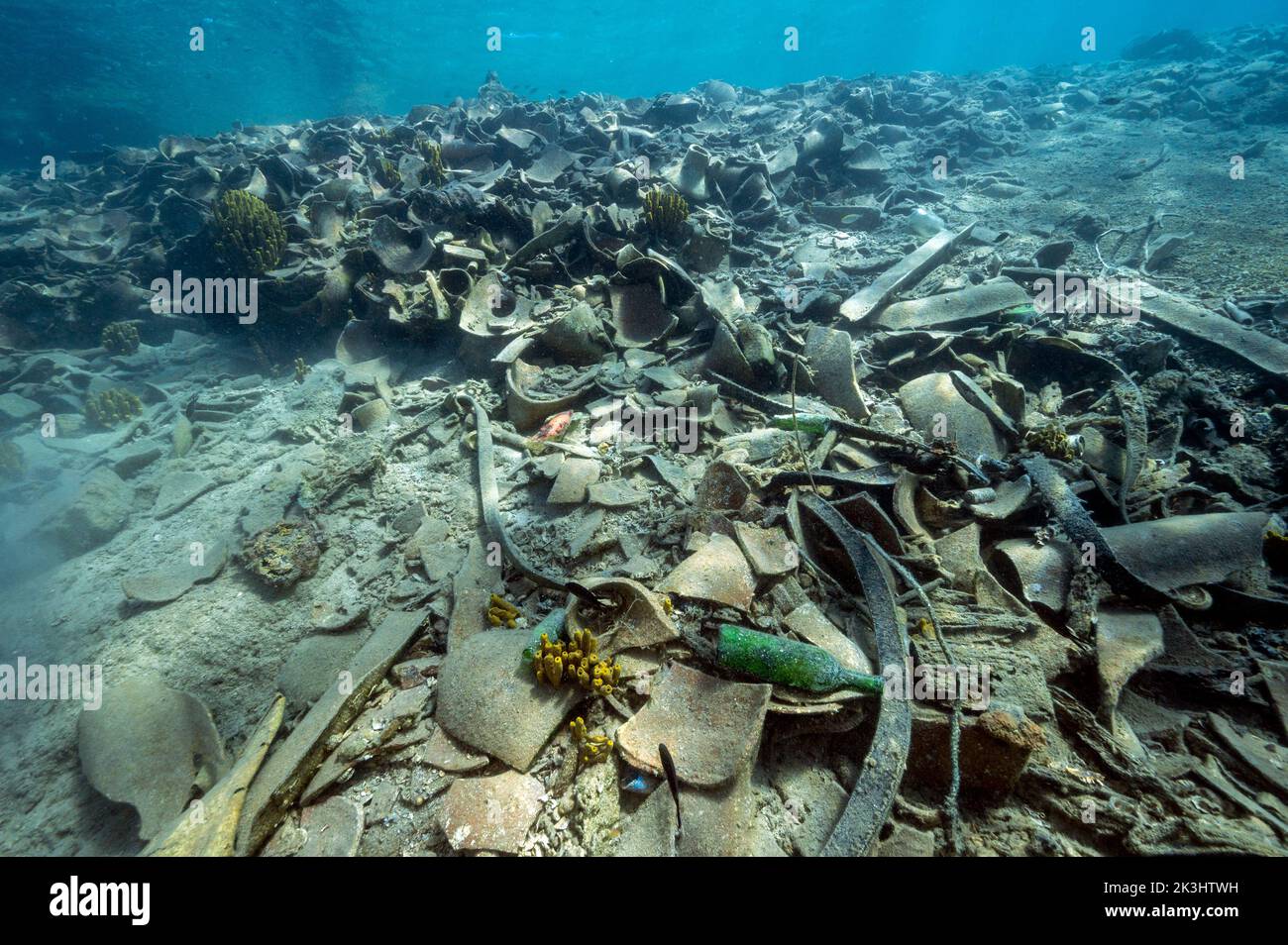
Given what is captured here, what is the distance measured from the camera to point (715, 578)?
2.45m

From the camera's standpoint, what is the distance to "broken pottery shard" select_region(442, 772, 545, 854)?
5.87 feet

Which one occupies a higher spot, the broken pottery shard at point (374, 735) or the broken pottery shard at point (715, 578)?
the broken pottery shard at point (715, 578)

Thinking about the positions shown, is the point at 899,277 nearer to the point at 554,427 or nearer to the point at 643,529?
the point at 554,427

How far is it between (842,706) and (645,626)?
94 centimetres

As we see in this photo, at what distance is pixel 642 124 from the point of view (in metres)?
12.2

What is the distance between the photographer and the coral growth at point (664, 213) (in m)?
6.40

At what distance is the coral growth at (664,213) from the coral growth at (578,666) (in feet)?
19.5

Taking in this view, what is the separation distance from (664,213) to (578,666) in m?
6.20

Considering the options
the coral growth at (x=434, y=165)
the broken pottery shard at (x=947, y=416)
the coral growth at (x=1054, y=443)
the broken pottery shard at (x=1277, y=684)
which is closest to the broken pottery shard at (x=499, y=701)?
the broken pottery shard at (x=1277, y=684)

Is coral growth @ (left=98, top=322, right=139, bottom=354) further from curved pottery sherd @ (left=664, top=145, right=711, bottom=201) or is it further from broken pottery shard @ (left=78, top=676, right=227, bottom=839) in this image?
curved pottery sherd @ (left=664, top=145, right=711, bottom=201)

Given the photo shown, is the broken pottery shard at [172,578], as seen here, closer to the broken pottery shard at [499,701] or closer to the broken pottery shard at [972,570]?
the broken pottery shard at [499,701]
